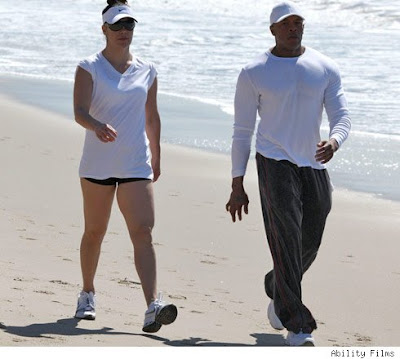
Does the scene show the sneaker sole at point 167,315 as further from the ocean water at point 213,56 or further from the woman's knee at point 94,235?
the ocean water at point 213,56

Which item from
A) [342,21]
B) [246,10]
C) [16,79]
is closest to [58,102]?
[16,79]

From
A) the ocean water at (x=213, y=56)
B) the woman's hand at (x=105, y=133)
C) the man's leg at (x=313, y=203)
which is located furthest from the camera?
the ocean water at (x=213, y=56)

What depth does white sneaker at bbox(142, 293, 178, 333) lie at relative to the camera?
6.00 metres

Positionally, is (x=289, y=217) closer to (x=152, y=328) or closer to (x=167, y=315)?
(x=167, y=315)

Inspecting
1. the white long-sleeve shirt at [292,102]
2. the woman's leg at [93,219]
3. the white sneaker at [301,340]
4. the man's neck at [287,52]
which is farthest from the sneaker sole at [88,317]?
the man's neck at [287,52]

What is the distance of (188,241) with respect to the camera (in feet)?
28.6

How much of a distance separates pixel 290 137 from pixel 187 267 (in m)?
2.14

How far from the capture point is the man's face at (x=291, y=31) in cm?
602

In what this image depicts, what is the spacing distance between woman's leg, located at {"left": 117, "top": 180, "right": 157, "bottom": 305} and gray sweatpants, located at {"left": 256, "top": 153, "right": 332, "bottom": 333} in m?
0.61

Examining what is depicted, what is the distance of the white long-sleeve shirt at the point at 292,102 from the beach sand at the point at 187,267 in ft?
3.35

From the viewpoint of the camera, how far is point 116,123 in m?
6.27

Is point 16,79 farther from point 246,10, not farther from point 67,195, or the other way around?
point 246,10

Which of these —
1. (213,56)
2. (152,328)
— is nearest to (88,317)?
(152,328)

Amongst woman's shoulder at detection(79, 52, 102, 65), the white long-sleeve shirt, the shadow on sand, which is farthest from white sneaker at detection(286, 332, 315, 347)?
woman's shoulder at detection(79, 52, 102, 65)
